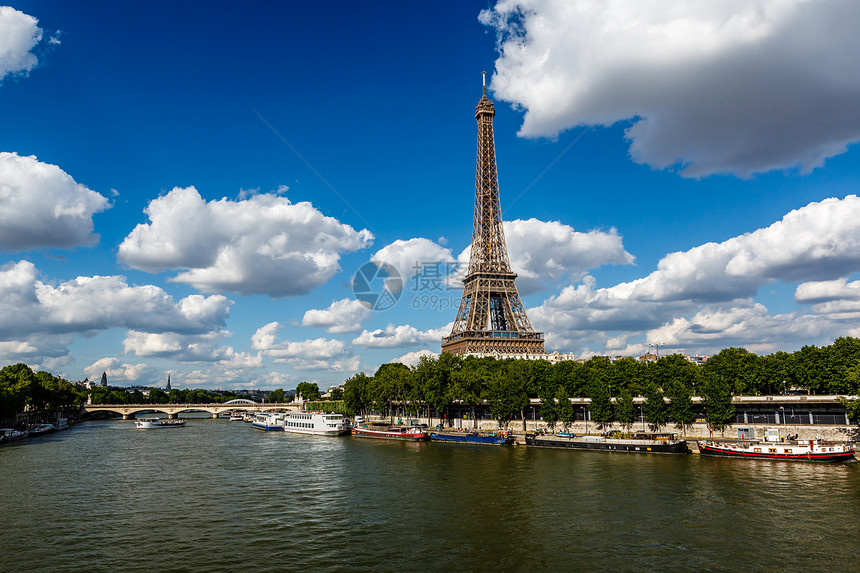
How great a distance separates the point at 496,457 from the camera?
71.1m

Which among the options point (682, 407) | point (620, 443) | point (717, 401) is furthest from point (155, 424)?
point (717, 401)

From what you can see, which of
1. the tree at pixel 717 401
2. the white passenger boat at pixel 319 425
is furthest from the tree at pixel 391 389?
the tree at pixel 717 401

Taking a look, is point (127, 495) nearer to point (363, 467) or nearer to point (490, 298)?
point (363, 467)

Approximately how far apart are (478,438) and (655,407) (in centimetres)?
2706

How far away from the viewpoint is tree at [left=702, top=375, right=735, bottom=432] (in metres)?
79.4

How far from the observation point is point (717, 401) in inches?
3137

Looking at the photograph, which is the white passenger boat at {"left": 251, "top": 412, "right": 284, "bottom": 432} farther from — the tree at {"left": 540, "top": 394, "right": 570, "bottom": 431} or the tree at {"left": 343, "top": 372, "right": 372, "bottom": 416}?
the tree at {"left": 540, "top": 394, "right": 570, "bottom": 431}

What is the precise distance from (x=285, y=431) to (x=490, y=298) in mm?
59298

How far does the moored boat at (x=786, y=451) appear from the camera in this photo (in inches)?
2430

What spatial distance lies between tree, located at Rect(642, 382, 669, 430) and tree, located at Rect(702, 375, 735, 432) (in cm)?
581

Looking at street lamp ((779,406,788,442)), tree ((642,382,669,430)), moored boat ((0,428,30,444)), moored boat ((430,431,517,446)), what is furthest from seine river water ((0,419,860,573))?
moored boat ((0,428,30,444))

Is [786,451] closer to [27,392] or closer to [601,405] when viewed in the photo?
[601,405]

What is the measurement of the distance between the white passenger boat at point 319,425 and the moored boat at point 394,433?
148 inches

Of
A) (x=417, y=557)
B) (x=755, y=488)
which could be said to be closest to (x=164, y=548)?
(x=417, y=557)
